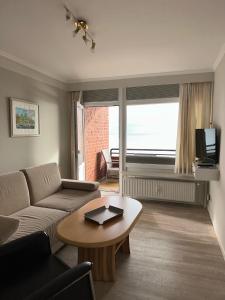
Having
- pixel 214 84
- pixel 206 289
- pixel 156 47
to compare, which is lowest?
pixel 206 289

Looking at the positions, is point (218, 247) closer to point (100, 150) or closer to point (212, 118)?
point (212, 118)

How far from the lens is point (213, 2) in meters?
1.75

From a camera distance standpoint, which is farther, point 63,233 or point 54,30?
point 54,30

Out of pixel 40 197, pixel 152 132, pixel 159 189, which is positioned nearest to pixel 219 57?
pixel 152 132

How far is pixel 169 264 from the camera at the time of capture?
7.50 feet

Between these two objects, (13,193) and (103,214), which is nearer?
(103,214)

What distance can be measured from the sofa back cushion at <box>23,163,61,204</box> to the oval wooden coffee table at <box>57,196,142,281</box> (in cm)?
95

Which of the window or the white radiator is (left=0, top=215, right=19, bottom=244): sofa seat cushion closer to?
the white radiator

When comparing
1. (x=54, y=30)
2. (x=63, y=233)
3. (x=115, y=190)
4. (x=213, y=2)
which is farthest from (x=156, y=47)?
(x=115, y=190)

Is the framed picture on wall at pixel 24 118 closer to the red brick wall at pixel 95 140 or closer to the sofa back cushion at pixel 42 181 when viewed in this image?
the sofa back cushion at pixel 42 181

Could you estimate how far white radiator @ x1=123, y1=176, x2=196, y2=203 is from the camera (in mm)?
3893

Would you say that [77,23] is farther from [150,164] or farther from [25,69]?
[150,164]

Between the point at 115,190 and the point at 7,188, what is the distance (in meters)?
2.77

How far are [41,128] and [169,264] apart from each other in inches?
109
